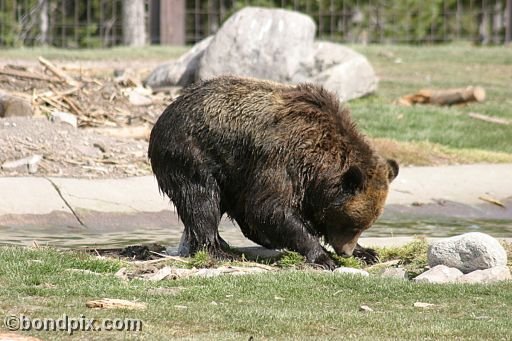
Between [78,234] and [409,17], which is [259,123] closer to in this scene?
[78,234]

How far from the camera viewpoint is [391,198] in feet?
52.4

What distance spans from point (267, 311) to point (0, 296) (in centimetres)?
193

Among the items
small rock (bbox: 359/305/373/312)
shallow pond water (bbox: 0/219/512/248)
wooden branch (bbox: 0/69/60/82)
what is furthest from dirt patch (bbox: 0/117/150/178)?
small rock (bbox: 359/305/373/312)

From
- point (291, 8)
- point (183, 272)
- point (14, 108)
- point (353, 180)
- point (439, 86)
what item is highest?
point (353, 180)

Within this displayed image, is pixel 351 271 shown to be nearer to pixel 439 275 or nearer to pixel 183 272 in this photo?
pixel 439 275

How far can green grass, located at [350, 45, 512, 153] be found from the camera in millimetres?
20297

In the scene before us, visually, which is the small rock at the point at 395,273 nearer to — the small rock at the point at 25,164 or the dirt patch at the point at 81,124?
the dirt patch at the point at 81,124

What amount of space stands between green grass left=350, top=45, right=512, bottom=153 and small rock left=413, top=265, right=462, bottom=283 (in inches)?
374

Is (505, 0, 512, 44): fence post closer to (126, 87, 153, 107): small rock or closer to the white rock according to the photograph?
(126, 87, 153, 107): small rock

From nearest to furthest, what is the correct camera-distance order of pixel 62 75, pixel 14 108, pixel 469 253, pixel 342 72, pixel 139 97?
pixel 469 253, pixel 14 108, pixel 62 75, pixel 139 97, pixel 342 72

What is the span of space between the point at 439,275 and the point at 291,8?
23316 mm

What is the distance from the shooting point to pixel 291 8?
108 feet

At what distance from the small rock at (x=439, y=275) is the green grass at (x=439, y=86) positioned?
9.50m

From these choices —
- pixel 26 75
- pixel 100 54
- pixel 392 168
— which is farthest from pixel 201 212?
pixel 100 54
